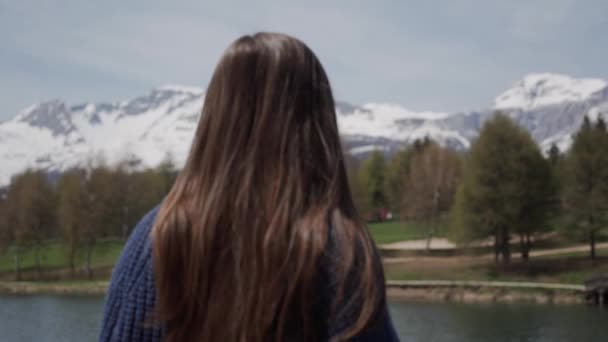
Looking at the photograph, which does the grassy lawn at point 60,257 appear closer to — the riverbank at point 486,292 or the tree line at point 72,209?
the tree line at point 72,209

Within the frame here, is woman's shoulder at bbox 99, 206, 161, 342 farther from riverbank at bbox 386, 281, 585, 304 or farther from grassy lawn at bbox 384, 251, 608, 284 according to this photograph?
grassy lawn at bbox 384, 251, 608, 284

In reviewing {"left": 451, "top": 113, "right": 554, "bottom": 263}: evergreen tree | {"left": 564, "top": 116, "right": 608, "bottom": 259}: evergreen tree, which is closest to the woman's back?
{"left": 451, "top": 113, "right": 554, "bottom": 263}: evergreen tree

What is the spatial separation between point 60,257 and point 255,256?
227 feet

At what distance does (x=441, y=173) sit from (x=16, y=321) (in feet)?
118

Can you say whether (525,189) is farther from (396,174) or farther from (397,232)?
(396,174)

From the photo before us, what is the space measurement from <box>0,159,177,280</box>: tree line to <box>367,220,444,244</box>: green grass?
18808mm

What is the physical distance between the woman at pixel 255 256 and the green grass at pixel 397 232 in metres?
57.4

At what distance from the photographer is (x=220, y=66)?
8.05 ft

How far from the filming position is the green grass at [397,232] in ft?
203

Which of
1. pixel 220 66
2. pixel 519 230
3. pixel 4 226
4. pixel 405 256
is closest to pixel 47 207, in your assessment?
pixel 4 226

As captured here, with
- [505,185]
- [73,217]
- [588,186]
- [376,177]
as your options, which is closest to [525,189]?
[505,185]

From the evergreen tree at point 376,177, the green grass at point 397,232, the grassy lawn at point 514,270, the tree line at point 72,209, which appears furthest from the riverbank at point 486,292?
the evergreen tree at point 376,177

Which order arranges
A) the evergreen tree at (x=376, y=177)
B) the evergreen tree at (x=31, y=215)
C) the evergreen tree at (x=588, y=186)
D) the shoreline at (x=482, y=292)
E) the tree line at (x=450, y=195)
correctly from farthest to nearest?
the evergreen tree at (x=376, y=177) < the evergreen tree at (x=31, y=215) < the tree line at (x=450, y=195) < the evergreen tree at (x=588, y=186) < the shoreline at (x=482, y=292)

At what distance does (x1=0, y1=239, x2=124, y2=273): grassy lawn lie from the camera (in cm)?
6188
